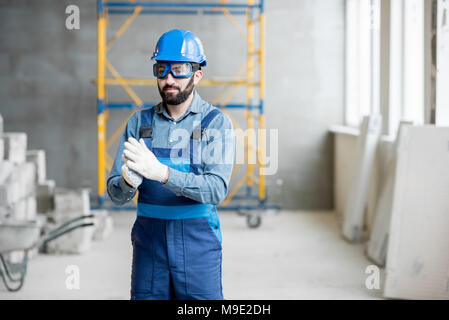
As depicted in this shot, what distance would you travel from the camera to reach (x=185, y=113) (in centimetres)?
252

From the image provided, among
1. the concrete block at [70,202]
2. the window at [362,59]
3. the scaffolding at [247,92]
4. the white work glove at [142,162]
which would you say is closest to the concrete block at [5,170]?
the concrete block at [70,202]

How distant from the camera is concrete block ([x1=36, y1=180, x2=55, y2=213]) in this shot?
24.3 ft

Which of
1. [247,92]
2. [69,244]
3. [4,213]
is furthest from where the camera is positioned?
[247,92]

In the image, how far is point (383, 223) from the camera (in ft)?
20.9

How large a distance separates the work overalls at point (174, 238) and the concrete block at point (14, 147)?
4594 millimetres

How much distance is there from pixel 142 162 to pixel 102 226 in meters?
5.66

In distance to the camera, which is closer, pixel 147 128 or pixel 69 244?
pixel 147 128

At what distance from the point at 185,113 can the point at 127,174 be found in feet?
1.34

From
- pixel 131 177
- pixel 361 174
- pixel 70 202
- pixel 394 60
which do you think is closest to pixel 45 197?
pixel 70 202

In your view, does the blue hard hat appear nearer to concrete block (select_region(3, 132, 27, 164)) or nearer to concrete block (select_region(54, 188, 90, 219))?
concrete block (select_region(3, 132, 27, 164))

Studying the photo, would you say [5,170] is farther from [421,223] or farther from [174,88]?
[174,88]

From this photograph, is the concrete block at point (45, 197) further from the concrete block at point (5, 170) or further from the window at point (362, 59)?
the window at point (362, 59)

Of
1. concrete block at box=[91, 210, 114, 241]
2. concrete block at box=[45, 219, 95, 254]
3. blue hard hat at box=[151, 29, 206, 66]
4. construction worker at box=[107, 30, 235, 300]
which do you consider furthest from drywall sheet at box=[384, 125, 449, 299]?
concrete block at box=[91, 210, 114, 241]
